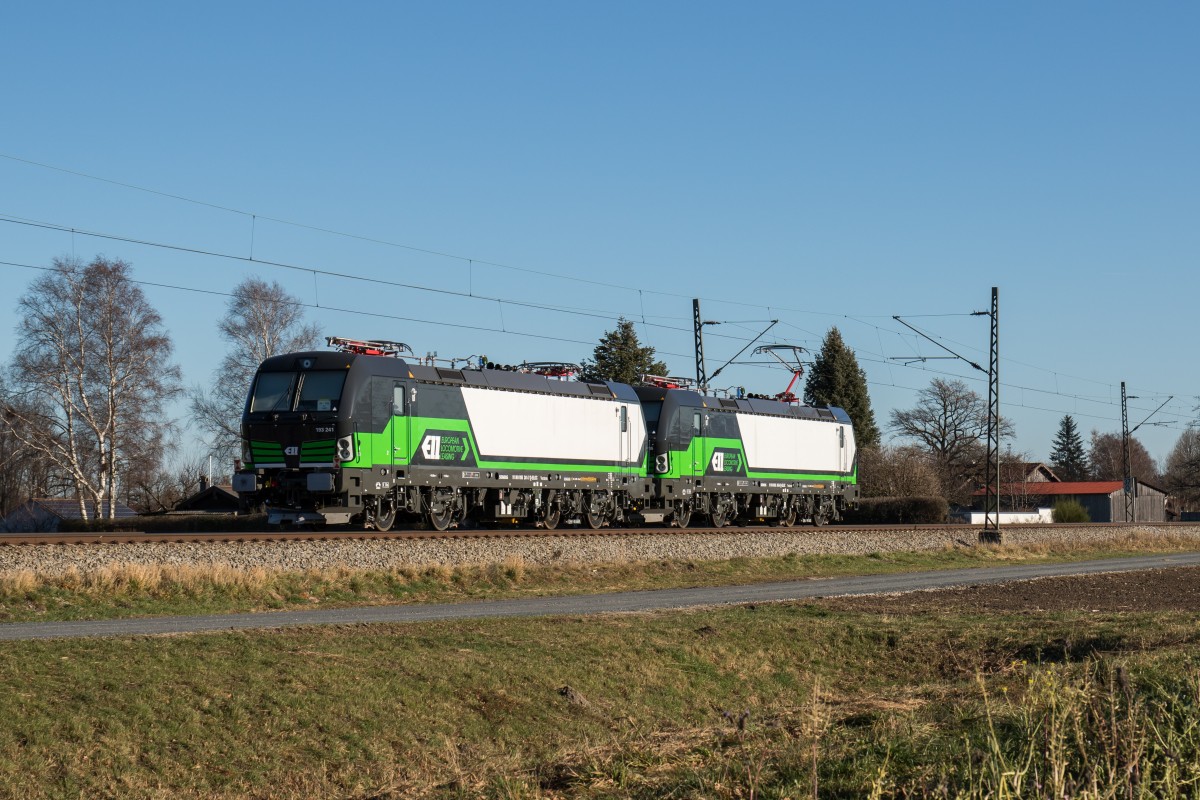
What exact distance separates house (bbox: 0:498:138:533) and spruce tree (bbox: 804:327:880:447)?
49.2 m

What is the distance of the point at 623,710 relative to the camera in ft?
52.0

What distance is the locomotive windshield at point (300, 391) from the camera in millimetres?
28781

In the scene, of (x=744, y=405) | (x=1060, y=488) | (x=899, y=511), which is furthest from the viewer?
(x=1060, y=488)

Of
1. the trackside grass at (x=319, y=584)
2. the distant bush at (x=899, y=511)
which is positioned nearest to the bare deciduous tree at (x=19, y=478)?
the distant bush at (x=899, y=511)

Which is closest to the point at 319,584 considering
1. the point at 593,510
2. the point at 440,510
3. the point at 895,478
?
the point at 440,510

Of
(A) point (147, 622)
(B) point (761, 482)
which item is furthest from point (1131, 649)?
(B) point (761, 482)

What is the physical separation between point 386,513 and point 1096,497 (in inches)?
2833

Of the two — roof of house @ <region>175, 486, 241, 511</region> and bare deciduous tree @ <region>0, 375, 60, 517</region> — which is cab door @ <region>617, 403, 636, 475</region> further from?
bare deciduous tree @ <region>0, 375, 60, 517</region>

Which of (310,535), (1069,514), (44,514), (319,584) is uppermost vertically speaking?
(1069,514)

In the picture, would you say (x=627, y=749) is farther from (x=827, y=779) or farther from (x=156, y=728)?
(x=156, y=728)

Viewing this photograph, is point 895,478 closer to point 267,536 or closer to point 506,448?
point 506,448

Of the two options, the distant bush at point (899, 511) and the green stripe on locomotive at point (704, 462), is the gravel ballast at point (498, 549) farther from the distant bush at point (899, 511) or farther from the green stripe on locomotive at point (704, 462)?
the distant bush at point (899, 511)

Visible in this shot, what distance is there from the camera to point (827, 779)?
8328 millimetres

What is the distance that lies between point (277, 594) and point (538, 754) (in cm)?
1112
